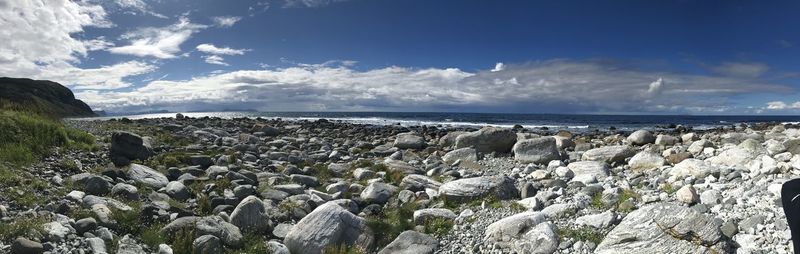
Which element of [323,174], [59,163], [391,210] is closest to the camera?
[391,210]

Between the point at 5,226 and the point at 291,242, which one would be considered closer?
the point at 5,226

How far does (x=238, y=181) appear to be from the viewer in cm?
1476

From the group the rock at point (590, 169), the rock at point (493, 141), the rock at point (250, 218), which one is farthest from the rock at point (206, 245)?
the rock at point (493, 141)

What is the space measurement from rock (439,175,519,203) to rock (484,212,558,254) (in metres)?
2.65

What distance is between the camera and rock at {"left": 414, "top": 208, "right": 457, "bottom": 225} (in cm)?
1130

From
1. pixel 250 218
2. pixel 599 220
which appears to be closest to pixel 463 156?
pixel 599 220

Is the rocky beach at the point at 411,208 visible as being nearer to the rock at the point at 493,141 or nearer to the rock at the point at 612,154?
the rock at the point at 612,154

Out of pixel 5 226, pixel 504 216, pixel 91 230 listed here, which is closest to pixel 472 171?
pixel 504 216

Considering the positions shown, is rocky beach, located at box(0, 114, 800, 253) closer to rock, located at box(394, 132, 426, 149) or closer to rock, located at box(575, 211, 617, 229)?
rock, located at box(575, 211, 617, 229)

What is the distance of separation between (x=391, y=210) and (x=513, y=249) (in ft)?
14.3

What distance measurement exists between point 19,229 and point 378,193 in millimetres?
8144

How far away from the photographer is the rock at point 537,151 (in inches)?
752

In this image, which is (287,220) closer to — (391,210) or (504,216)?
(391,210)

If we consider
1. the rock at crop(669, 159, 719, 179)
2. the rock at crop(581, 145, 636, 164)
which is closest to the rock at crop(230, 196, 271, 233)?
the rock at crop(669, 159, 719, 179)
